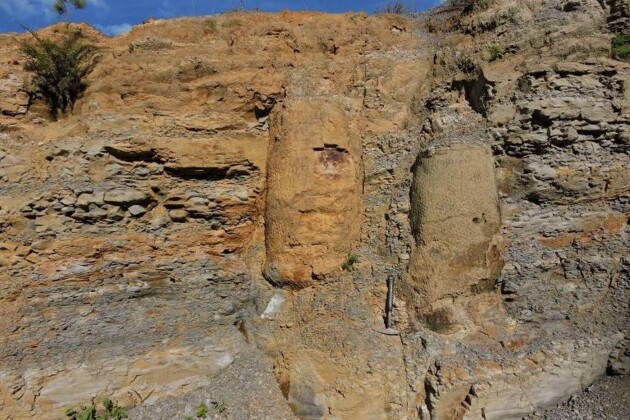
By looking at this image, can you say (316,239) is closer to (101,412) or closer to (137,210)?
(137,210)

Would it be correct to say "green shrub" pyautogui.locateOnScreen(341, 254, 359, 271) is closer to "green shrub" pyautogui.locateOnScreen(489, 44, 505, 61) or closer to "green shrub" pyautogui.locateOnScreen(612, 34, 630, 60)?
"green shrub" pyautogui.locateOnScreen(489, 44, 505, 61)

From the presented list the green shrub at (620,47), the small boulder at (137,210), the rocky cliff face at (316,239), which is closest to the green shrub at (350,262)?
the rocky cliff face at (316,239)

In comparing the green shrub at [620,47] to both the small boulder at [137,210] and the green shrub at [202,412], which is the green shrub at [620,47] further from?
the green shrub at [202,412]

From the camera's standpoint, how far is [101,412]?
569cm

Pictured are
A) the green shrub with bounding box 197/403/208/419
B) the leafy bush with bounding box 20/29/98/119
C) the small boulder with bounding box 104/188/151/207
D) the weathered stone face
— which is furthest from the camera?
the leafy bush with bounding box 20/29/98/119

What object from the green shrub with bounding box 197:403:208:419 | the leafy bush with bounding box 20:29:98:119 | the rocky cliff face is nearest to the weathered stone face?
the rocky cliff face

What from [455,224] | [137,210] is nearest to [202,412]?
[137,210]

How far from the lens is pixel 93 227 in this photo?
5.90m

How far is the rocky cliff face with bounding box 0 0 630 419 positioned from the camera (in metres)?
5.59

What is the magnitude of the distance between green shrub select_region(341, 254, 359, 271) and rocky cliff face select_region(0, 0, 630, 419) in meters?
0.03

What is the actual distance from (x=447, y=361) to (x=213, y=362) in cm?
336

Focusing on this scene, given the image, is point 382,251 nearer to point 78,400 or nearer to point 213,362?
point 213,362

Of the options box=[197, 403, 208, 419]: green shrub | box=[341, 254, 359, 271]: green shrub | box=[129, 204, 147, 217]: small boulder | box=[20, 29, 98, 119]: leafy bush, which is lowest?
box=[197, 403, 208, 419]: green shrub

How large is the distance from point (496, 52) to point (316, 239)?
430cm
